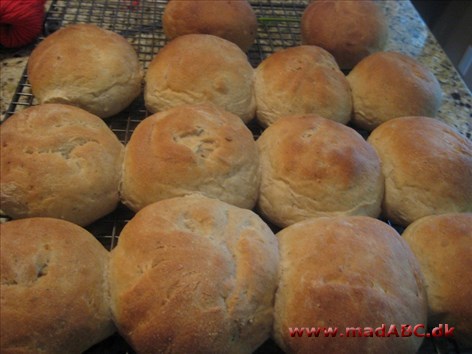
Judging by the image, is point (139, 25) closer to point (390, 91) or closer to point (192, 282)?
point (390, 91)

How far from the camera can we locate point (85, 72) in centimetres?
176

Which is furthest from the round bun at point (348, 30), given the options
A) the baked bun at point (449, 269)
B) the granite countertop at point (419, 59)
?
the baked bun at point (449, 269)

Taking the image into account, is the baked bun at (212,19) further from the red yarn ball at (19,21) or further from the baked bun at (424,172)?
the baked bun at (424,172)

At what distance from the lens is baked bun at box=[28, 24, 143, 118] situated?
175 centimetres

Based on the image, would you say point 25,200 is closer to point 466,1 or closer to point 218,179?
point 218,179

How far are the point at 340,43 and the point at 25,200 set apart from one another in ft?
5.68

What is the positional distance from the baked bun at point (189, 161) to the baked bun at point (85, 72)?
349 millimetres

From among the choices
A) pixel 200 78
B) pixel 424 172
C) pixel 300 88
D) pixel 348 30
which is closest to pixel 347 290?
pixel 424 172

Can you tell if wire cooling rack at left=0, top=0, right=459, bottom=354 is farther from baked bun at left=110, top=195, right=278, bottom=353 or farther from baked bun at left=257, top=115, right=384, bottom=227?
baked bun at left=110, top=195, right=278, bottom=353

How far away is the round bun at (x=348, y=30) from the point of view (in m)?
2.20

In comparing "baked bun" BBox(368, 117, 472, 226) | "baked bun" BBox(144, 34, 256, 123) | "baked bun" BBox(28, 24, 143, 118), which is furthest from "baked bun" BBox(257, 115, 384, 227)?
"baked bun" BBox(28, 24, 143, 118)

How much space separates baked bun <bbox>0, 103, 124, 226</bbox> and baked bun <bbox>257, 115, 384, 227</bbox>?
61cm

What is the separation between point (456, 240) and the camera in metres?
1.38

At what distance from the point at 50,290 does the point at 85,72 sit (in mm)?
1005
